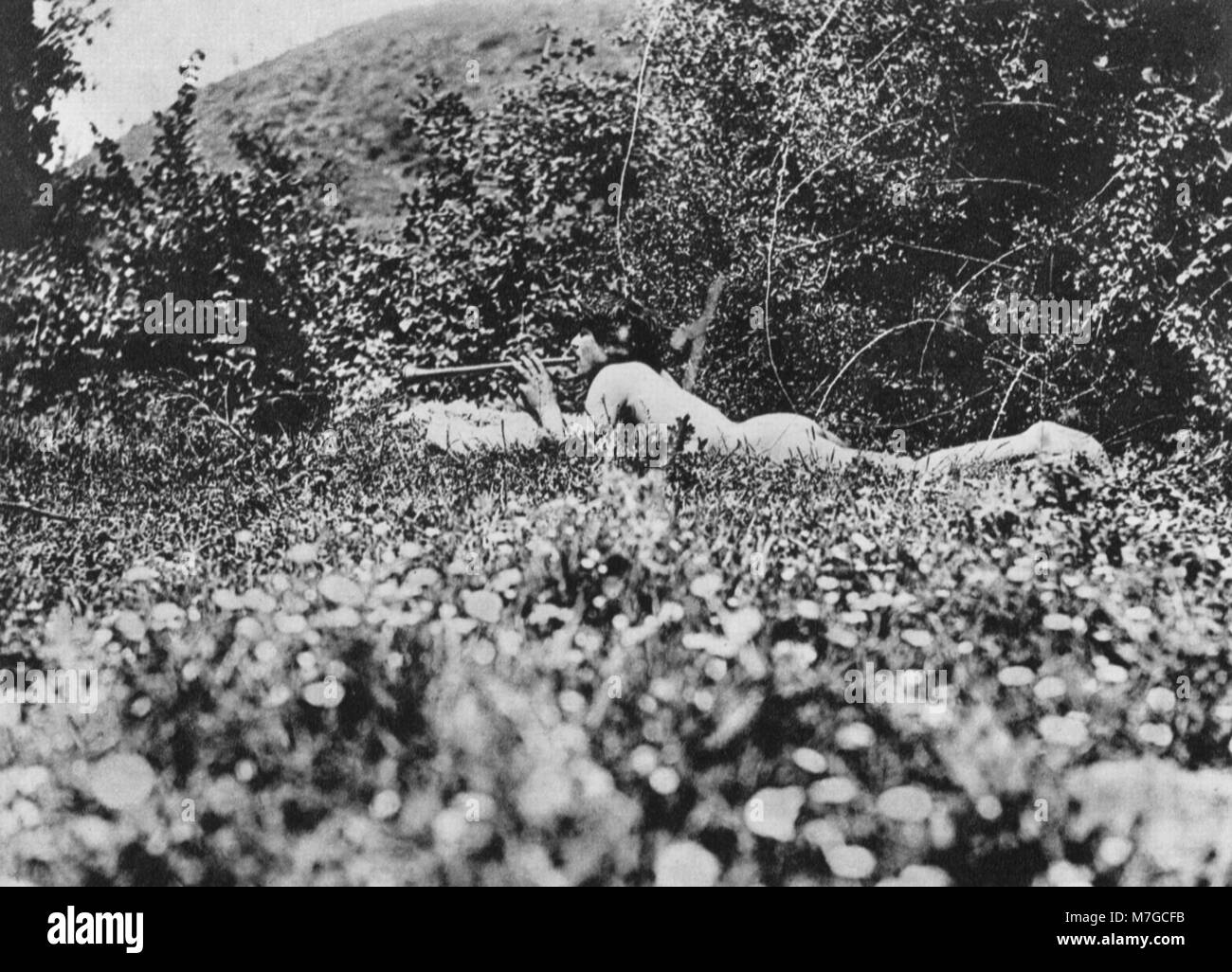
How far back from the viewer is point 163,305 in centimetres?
297

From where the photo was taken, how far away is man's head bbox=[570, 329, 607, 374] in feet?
10.4

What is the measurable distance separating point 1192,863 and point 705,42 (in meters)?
2.90

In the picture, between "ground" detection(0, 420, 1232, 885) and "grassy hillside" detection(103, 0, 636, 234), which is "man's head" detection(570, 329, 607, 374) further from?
"grassy hillside" detection(103, 0, 636, 234)

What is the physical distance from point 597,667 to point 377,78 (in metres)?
2.10

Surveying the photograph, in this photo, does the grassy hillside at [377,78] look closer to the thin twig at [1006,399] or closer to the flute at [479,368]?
the flute at [479,368]

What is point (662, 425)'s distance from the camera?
10.1ft

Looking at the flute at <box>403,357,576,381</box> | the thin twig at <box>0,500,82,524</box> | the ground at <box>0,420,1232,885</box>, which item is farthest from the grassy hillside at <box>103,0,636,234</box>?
the thin twig at <box>0,500,82,524</box>

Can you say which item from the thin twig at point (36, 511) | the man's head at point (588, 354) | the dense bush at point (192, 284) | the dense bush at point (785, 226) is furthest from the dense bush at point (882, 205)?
the thin twig at point (36, 511)

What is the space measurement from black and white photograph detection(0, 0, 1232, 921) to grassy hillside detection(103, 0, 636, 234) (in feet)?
0.05

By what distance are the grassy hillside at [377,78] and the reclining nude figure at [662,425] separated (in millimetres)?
739

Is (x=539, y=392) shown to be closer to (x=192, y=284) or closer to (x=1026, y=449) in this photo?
(x=192, y=284)

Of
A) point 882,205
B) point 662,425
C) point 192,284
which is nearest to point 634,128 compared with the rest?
point 882,205
